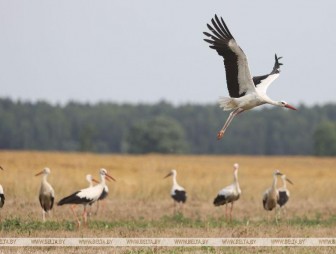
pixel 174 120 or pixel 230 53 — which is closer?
pixel 230 53

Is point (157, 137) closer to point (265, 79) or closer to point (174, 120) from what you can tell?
point (174, 120)

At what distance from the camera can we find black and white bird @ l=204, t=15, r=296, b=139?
1070 cm

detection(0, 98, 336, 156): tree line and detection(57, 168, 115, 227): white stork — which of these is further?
detection(0, 98, 336, 156): tree line

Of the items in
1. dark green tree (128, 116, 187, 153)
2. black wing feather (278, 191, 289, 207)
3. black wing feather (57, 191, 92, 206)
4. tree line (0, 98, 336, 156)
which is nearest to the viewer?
black wing feather (57, 191, 92, 206)

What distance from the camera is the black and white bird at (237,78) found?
421 inches

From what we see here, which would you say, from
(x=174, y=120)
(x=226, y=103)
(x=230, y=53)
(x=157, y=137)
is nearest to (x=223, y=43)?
(x=230, y=53)

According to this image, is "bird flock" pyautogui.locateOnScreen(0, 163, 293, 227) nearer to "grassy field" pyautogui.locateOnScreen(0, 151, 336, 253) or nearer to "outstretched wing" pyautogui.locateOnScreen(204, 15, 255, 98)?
"grassy field" pyautogui.locateOnScreen(0, 151, 336, 253)

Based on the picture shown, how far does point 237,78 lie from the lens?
1152cm

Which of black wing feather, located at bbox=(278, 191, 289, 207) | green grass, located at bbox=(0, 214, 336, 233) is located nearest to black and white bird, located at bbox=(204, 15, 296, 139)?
green grass, located at bbox=(0, 214, 336, 233)

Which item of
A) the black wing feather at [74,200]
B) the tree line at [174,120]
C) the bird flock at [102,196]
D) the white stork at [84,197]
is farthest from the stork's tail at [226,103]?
the tree line at [174,120]

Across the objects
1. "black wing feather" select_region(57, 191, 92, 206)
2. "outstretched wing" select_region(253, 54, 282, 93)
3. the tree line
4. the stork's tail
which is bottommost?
"black wing feather" select_region(57, 191, 92, 206)

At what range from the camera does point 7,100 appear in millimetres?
96562

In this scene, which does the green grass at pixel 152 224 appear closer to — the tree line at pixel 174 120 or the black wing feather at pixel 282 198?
the black wing feather at pixel 282 198

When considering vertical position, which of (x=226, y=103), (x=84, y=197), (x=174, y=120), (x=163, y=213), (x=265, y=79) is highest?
(x=174, y=120)
